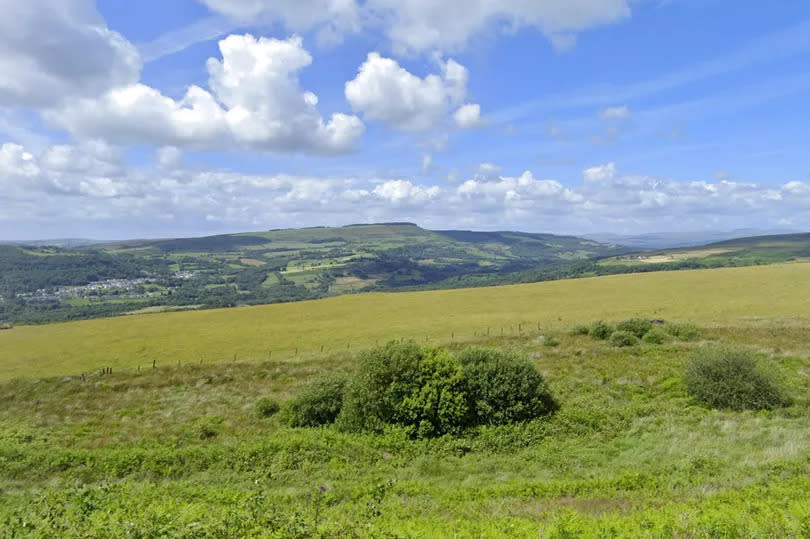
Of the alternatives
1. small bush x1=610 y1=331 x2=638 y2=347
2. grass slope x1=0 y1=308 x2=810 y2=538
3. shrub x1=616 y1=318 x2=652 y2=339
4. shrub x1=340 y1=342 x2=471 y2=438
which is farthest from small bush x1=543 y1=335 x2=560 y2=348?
shrub x1=340 y1=342 x2=471 y2=438

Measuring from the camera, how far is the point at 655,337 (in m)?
37.9

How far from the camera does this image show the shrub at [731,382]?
811 inches

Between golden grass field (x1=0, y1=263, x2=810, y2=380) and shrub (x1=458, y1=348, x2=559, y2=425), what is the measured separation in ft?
94.6

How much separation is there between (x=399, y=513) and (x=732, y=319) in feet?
189

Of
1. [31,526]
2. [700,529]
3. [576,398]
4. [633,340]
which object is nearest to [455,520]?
[700,529]

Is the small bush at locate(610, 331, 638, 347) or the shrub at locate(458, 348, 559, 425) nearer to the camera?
the shrub at locate(458, 348, 559, 425)

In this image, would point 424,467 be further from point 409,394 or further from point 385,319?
point 385,319

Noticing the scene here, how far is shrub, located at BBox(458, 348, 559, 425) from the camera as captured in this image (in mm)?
20281

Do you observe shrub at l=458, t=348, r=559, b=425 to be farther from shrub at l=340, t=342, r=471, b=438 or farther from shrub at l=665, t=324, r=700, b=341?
shrub at l=665, t=324, r=700, b=341

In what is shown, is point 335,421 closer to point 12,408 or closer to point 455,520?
point 455,520

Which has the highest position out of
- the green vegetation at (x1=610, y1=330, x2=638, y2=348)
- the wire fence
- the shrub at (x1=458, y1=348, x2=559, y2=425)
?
the shrub at (x1=458, y1=348, x2=559, y2=425)

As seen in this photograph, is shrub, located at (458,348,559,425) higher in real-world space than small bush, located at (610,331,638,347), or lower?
higher

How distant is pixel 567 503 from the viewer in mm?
11633

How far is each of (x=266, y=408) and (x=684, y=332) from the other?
3701 centimetres
